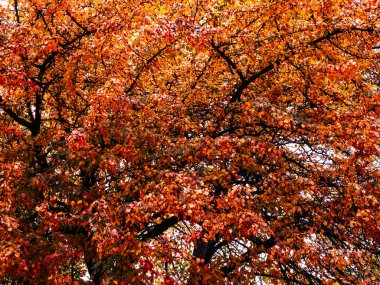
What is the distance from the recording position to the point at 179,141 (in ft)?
30.4

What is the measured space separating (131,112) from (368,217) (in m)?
5.30

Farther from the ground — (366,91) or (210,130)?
(366,91)

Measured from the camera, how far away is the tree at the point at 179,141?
824cm

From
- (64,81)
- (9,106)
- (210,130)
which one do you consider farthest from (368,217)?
(9,106)

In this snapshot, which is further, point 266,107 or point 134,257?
point 266,107

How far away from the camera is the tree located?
8242 millimetres

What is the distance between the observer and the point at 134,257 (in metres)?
8.24

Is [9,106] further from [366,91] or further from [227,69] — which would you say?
[366,91]

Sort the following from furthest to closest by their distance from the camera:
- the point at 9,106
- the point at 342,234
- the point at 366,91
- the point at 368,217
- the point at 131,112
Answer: the point at 366,91 → the point at 9,106 → the point at 342,234 → the point at 131,112 → the point at 368,217

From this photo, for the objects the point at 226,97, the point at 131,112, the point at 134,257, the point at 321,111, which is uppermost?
the point at 226,97

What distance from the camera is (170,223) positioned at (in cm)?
1143

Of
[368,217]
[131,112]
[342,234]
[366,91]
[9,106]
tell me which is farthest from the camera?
[366,91]

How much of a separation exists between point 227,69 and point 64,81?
4.28 m

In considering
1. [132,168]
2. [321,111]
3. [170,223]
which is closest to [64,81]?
[132,168]
